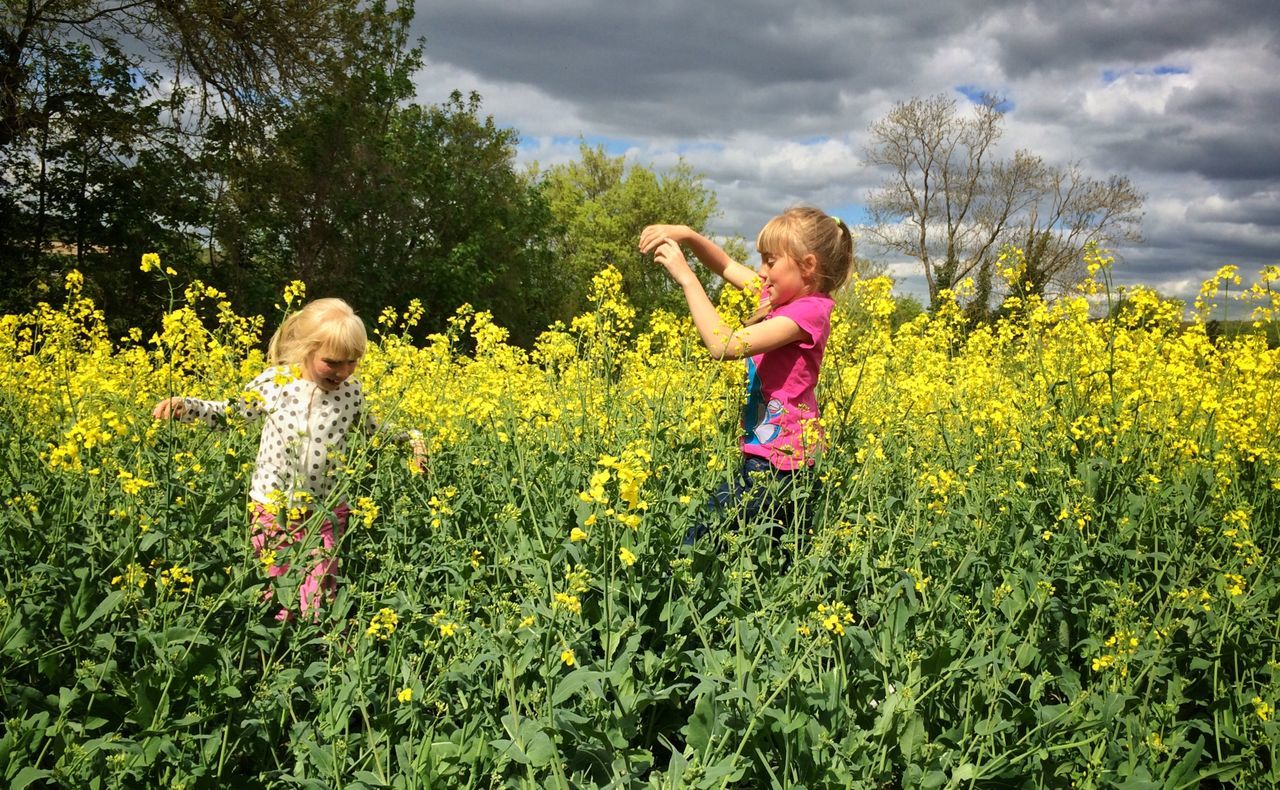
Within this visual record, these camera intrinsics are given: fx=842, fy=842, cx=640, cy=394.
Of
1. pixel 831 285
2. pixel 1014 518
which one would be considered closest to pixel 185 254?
pixel 831 285

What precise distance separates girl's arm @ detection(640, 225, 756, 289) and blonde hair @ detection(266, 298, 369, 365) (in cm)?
121

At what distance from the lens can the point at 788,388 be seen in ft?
11.5

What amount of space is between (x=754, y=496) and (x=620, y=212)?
4086 centimetres

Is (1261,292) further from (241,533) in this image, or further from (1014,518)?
(241,533)

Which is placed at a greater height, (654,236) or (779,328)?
(654,236)

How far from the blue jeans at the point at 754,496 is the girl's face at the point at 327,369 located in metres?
1.62

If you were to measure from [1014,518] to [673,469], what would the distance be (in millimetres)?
1387

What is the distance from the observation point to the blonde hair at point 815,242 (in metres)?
3.61

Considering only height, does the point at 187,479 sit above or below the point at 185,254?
below

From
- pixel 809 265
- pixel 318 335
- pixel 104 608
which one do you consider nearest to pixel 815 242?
pixel 809 265

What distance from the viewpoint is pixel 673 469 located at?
2.98 meters

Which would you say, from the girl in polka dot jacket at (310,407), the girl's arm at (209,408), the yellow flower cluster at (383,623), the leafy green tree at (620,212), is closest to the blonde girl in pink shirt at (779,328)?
the yellow flower cluster at (383,623)

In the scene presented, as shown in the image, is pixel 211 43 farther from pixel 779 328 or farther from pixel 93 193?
pixel 779 328

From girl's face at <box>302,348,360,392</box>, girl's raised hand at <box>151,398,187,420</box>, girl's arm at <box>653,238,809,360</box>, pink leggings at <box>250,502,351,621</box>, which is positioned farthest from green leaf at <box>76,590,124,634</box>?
girl's arm at <box>653,238,809,360</box>
